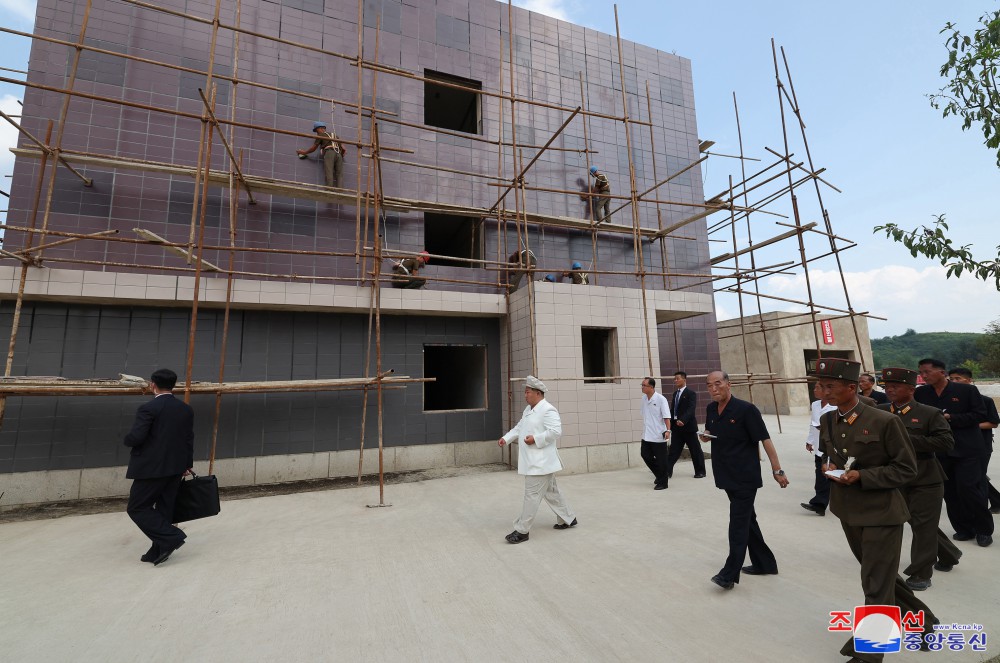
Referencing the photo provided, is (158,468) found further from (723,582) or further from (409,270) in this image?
(409,270)

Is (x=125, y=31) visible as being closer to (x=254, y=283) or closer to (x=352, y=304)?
(x=254, y=283)

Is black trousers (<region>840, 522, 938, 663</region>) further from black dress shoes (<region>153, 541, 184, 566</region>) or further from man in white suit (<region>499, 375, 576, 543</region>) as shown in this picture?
black dress shoes (<region>153, 541, 184, 566</region>)

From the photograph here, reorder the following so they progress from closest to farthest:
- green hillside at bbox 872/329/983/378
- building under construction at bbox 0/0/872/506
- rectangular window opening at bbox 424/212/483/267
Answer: building under construction at bbox 0/0/872/506 < rectangular window opening at bbox 424/212/483/267 < green hillside at bbox 872/329/983/378

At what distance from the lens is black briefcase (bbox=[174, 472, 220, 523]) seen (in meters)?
4.22

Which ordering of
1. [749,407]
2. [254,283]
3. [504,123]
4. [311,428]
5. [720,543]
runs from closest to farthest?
[749,407] → [720,543] → [254,283] → [311,428] → [504,123]

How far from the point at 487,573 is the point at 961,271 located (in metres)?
5.61

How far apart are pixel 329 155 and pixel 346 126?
1111mm

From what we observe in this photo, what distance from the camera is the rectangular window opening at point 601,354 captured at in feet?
28.6

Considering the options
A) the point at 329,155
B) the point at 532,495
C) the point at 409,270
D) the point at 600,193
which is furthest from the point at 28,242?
the point at 600,193

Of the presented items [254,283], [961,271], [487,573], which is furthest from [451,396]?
[961,271]

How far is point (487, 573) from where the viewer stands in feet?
12.3

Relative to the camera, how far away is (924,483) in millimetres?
3373

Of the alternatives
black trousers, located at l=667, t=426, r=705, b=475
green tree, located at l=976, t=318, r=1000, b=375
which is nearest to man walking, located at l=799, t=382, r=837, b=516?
black trousers, located at l=667, t=426, r=705, b=475

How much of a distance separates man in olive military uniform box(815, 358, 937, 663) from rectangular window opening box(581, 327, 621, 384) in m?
4.80
